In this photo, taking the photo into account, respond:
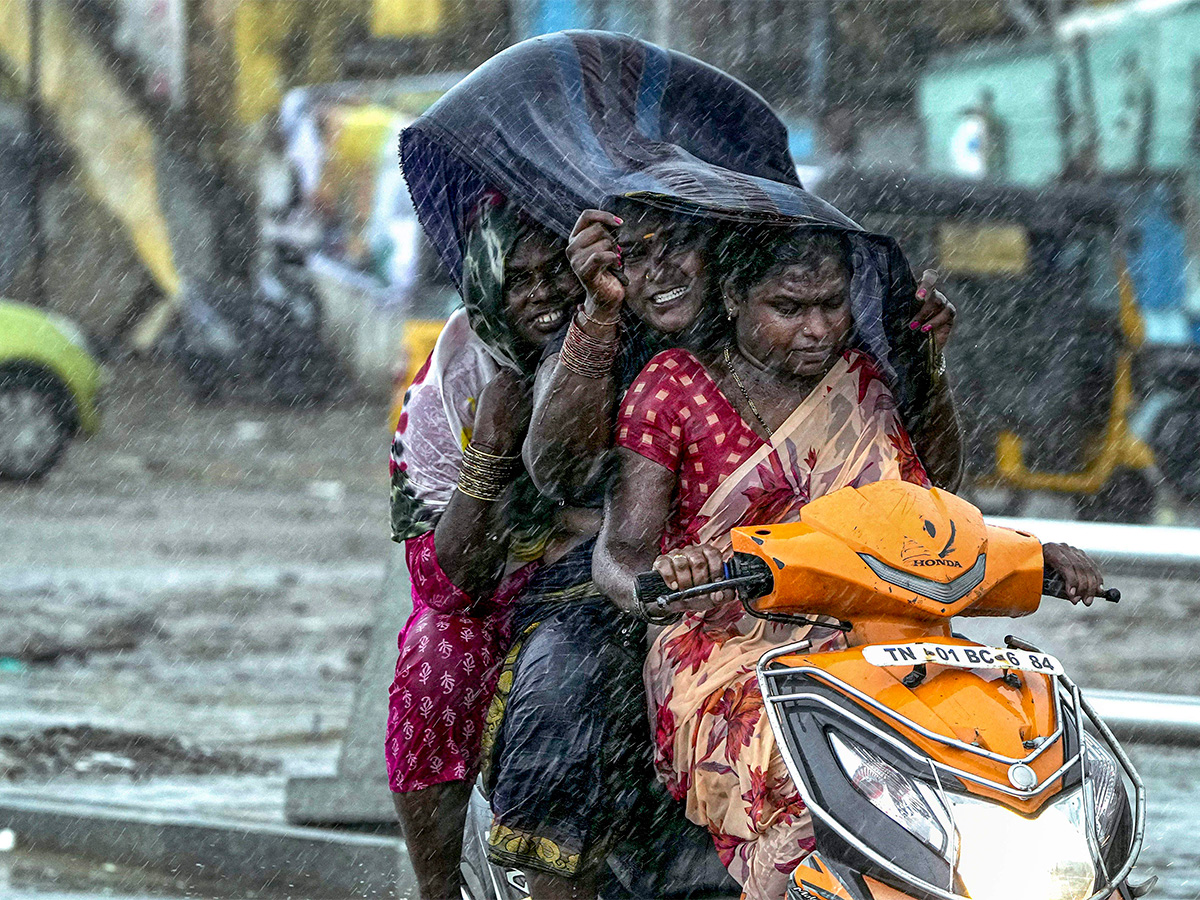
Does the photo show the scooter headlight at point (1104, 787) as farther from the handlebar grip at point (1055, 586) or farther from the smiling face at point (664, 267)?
the smiling face at point (664, 267)

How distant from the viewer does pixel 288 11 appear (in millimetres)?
17953

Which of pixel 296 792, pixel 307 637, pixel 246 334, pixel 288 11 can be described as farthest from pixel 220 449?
pixel 296 792

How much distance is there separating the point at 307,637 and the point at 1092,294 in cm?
704

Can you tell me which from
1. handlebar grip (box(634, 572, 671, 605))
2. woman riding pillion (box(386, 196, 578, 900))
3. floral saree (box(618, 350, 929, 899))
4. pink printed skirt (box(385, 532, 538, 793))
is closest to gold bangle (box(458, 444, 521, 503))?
woman riding pillion (box(386, 196, 578, 900))

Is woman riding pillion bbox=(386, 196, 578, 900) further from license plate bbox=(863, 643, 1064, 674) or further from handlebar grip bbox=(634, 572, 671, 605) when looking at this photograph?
license plate bbox=(863, 643, 1064, 674)

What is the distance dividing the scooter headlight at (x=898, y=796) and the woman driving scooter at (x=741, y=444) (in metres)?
0.43

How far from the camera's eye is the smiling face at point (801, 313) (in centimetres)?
275

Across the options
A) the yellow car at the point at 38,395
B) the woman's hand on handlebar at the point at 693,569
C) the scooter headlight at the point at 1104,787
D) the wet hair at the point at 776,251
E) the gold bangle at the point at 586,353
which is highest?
the wet hair at the point at 776,251

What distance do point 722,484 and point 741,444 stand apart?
3.0 inches

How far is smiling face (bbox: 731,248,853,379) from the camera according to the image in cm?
275

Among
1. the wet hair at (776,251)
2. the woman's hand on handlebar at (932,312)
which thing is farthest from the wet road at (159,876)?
the wet hair at (776,251)

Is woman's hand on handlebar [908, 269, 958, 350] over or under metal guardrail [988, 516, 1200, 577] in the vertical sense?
over

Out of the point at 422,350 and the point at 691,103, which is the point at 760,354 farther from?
the point at 422,350

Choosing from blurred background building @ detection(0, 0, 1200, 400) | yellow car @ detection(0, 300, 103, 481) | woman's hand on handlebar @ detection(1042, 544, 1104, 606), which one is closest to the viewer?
woman's hand on handlebar @ detection(1042, 544, 1104, 606)
